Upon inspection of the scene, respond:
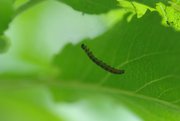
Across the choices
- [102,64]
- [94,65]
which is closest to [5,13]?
[102,64]

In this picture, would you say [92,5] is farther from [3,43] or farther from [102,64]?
[3,43]

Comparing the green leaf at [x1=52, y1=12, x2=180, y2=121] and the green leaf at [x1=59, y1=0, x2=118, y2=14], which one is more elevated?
the green leaf at [x1=59, y1=0, x2=118, y2=14]

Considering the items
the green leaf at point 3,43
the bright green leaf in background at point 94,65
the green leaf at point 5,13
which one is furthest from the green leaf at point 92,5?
the green leaf at point 3,43

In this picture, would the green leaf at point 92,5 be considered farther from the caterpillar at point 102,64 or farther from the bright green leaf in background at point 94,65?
the caterpillar at point 102,64

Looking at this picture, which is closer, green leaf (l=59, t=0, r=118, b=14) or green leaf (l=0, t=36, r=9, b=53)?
green leaf (l=59, t=0, r=118, b=14)

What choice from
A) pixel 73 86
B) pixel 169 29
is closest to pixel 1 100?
pixel 73 86

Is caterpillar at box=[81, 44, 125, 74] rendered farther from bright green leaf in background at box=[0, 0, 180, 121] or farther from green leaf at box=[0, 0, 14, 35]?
green leaf at box=[0, 0, 14, 35]

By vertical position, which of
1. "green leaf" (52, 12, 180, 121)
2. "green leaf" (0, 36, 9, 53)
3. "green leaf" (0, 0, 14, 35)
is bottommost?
"green leaf" (52, 12, 180, 121)

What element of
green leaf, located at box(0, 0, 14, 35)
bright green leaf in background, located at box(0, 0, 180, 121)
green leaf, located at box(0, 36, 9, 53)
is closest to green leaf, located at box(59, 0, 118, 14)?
bright green leaf in background, located at box(0, 0, 180, 121)
